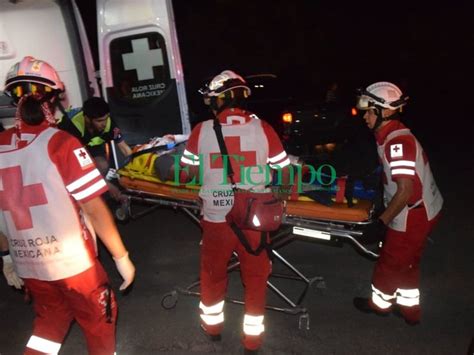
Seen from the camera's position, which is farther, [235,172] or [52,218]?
[235,172]

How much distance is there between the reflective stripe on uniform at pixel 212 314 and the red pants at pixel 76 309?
92 cm

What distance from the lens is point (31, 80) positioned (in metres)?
2.21

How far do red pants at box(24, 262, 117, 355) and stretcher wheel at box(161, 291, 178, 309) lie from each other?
4.62 ft

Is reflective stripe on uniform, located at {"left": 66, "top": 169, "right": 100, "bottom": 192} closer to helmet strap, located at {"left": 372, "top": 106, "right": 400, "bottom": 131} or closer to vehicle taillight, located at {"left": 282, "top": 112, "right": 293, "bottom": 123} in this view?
helmet strap, located at {"left": 372, "top": 106, "right": 400, "bottom": 131}

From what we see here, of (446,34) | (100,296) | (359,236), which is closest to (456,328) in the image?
(359,236)

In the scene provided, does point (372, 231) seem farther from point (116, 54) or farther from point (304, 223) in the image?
point (116, 54)

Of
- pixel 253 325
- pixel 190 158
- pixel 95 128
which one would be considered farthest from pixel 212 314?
pixel 95 128

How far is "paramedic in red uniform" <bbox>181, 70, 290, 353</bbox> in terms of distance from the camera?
293 centimetres

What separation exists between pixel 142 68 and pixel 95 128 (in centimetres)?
178

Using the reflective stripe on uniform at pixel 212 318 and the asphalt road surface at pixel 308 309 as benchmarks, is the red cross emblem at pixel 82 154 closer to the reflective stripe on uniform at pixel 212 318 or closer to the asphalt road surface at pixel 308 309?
the reflective stripe on uniform at pixel 212 318

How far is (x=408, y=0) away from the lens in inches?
958

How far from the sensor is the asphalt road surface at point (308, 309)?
332 centimetres

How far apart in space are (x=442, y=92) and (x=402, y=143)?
1740cm

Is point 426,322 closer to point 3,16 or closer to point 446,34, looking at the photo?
point 3,16
